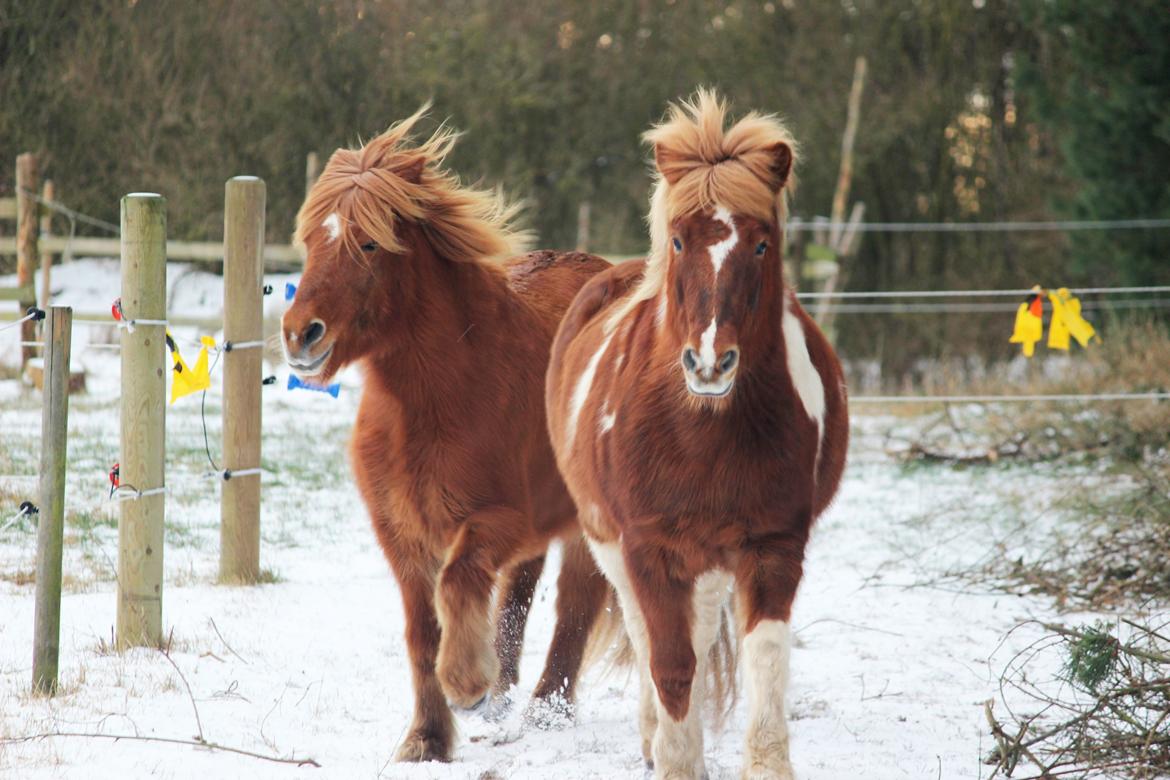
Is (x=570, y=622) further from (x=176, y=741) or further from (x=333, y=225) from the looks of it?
(x=333, y=225)

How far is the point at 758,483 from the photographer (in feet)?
10.00

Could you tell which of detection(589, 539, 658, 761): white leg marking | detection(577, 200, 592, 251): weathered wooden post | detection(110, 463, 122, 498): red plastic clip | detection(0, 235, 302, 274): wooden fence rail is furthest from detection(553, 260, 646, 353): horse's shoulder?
detection(577, 200, 592, 251): weathered wooden post

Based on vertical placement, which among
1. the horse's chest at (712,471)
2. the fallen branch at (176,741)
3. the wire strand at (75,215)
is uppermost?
the wire strand at (75,215)

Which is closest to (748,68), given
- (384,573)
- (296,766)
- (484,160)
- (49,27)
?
(484,160)

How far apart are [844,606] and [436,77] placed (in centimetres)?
982

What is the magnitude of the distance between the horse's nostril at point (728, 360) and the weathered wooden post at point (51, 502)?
2172mm

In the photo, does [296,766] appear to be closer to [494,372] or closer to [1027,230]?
[494,372]

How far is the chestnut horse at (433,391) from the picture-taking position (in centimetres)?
366

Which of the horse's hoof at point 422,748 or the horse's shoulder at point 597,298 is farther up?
the horse's shoulder at point 597,298

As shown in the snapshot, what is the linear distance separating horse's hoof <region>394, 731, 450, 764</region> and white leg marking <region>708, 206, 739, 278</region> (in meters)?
1.70

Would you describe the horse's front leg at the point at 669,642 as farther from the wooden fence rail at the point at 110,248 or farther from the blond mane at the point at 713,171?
the wooden fence rail at the point at 110,248

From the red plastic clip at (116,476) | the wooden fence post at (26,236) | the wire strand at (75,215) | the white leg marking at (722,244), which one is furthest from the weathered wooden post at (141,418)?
the wooden fence post at (26,236)

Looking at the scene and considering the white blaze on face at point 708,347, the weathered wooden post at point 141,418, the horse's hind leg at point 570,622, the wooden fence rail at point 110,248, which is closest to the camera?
the white blaze on face at point 708,347

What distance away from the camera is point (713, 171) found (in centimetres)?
306
